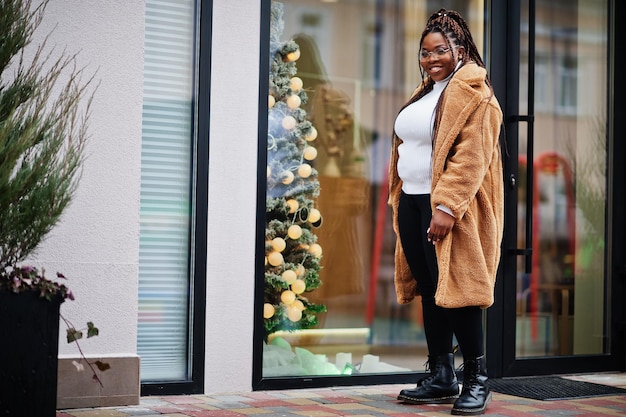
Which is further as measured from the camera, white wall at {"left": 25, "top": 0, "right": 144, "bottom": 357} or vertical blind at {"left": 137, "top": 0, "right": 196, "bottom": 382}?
vertical blind at {"left": 137, "top": 0, "right": 196, "bottom": 382}

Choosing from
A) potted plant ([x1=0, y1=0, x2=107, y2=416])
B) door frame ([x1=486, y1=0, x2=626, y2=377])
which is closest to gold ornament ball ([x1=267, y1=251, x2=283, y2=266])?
door frame ([x1=486, y1=0, x2=626, y2=377])

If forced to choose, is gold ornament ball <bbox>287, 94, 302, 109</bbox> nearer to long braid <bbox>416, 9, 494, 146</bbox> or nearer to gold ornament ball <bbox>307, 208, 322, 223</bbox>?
gold ornament ball <bbox>307, 208, 322, 223</bbox>

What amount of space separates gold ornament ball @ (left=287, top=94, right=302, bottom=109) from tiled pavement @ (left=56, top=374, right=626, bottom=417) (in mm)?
1335

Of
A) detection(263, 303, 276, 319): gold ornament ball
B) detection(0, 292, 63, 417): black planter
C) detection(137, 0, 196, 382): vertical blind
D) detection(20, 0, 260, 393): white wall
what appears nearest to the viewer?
detection(0, 292, 63, 417): black planter

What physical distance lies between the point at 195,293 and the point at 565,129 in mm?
2439

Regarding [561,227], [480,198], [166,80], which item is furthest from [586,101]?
[166,80]

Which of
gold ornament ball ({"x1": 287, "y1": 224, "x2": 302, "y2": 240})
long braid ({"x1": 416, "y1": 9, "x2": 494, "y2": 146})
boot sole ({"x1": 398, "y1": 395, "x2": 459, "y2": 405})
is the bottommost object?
boot sole ({"x1": 398, "y1": 395, "x2": 459, "y2": 405})

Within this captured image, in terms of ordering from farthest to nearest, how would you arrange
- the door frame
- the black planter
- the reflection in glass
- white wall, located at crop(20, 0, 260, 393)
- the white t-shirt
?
the reflection in glass
the door frame
the white t-shirt
white wall, located at crop(20, 0, 260, 393)
the black planter

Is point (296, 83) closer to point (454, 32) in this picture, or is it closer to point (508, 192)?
point (454, 32)

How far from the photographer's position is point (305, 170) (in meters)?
4.81

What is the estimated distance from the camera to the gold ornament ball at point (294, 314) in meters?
4.73

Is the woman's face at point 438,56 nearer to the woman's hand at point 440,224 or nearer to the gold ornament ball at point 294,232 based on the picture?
the woman's hand at point 440,224

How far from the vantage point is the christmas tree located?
466 cm

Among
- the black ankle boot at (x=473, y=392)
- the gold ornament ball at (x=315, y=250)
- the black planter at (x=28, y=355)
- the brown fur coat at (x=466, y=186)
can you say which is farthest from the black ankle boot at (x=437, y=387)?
the black planter at (x=28, y=355)
